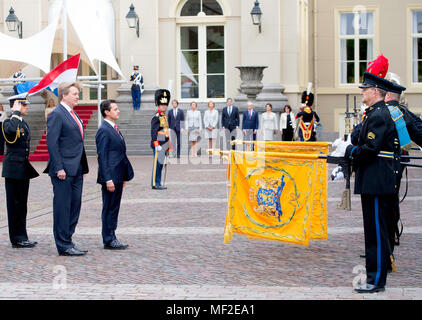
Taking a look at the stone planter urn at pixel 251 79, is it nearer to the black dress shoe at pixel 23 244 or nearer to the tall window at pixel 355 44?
the tall window at pixel 355 44

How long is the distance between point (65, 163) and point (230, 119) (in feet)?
49.8

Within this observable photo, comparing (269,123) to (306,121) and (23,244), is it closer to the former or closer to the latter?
(306,121)

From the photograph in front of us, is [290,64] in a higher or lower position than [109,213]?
Result: higher

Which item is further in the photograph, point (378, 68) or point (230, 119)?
point (230, 119)

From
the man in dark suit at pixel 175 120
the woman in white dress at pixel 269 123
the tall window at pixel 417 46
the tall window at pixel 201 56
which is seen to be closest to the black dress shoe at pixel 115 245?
the man in dark suit at pixel 175 120

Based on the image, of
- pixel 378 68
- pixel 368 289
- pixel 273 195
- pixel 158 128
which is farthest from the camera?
pixel 158 128

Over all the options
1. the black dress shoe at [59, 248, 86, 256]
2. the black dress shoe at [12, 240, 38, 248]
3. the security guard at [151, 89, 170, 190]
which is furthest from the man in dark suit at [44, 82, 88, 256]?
the security guard at [151, 89, 170, 190]

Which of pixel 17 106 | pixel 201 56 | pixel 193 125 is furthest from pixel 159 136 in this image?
pixel 201 56

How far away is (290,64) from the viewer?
86.8 ft

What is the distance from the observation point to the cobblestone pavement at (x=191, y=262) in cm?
638

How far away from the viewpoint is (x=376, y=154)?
21.2 ft

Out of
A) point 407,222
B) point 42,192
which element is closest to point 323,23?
point 42,192

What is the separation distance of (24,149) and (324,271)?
4040 mm
